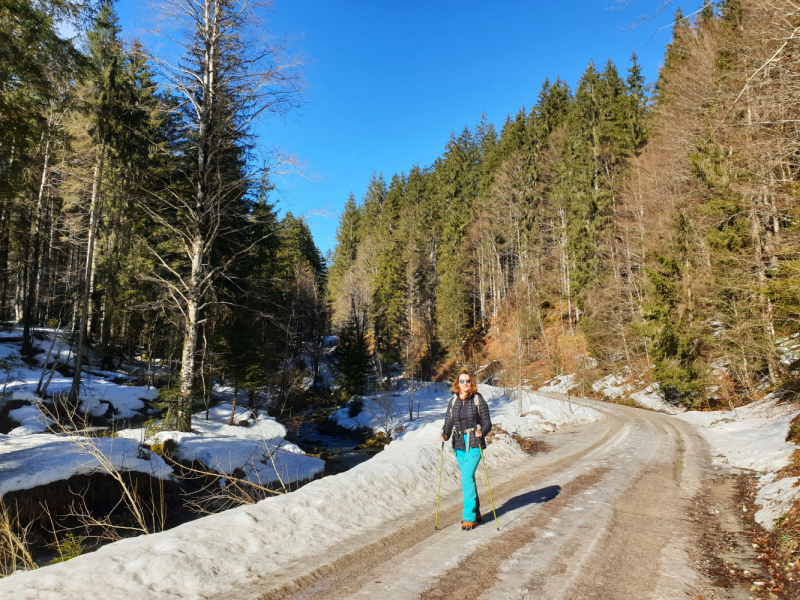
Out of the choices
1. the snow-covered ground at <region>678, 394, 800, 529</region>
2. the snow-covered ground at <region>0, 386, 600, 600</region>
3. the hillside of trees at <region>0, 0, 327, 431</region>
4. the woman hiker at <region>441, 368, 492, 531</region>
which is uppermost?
the hillside of trees at <region>0, 0, 327, 431</region>

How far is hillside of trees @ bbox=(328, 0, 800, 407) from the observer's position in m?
12.0

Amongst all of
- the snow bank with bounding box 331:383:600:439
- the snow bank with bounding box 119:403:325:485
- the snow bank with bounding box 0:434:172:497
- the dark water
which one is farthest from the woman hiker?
the dark water

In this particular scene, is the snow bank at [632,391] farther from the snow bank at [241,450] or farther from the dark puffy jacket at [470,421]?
the dark puffy jacket at [470,421]

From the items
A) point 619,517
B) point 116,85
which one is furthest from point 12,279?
point 619,517

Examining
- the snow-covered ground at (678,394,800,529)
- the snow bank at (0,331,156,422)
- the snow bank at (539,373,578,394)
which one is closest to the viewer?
the snow-covered ground at (678,394,800,529)

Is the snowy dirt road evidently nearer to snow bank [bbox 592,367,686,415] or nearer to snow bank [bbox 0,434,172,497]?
snow bank [bbox 0,434,172,497]

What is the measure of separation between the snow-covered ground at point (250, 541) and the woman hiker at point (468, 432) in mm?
979

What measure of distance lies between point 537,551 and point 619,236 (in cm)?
2846

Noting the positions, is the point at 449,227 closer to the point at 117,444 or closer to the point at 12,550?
the point at 117,444

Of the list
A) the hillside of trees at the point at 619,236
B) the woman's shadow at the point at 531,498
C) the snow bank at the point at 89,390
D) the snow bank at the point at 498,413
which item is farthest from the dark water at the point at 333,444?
the woman's shadow at the point at 531,498

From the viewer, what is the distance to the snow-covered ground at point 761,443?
238 inches

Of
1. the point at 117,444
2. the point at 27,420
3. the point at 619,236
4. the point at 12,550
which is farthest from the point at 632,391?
the point at 27,420

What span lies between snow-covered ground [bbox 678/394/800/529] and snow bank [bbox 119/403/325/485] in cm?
871

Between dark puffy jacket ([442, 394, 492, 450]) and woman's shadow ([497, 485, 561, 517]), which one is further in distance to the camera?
woman's shadow ([497, 485, 561, 517])
